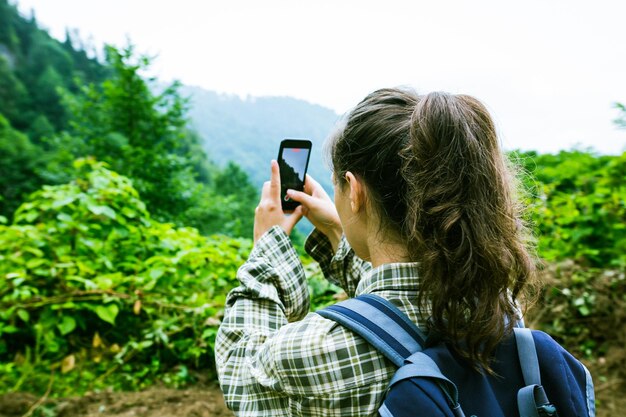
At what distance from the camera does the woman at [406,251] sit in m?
0.92

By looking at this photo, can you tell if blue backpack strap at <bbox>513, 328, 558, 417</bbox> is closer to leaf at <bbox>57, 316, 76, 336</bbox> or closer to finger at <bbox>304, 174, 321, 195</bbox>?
finger at <bbox>304, 174, 321, 195</bbox>

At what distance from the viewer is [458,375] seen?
0.89m

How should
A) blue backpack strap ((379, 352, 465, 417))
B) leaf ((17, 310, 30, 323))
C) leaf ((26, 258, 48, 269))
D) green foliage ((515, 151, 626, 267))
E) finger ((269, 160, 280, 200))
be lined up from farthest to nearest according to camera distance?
green foliage ((515, 151, 626, 267)) → leaf ((26, 258, 48, 269)) → leaf ((17, 310, 30, 323)) → finger ((269, 160, 280, 200)) → blue backpack strap ((379, 352, 465, 417))

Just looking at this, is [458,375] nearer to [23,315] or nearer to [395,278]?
[395,278]

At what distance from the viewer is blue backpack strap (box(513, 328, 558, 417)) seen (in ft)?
2.91

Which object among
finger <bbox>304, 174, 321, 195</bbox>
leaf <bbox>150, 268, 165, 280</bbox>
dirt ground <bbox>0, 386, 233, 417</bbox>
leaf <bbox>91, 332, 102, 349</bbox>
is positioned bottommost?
dirt ground <bbox>0, 386, 233, 417</bbox>

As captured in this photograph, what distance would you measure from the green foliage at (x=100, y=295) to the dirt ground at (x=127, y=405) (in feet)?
0.56

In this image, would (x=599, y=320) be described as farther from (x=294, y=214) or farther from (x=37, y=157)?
(x=37, y=157)

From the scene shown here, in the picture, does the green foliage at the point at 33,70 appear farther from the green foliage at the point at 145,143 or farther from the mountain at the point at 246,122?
the green foliage at the point at 145,143

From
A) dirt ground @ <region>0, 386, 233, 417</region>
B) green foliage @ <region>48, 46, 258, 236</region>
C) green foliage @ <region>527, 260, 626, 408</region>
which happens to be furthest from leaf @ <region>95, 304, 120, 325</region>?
green foliage @ <region>48, 46, 258, 236</region>

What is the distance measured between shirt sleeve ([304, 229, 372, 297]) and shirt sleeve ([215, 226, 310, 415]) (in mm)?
176

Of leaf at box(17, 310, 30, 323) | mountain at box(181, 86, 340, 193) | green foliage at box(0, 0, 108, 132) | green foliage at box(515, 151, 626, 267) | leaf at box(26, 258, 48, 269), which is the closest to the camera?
leaf at box(17, 310, 30, 323)

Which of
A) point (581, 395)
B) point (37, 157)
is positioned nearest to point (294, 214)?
point (581, 395)

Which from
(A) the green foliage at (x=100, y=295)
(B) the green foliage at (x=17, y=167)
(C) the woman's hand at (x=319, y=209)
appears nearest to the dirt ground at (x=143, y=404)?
(A) the green foliage at (x=100, y=295)
